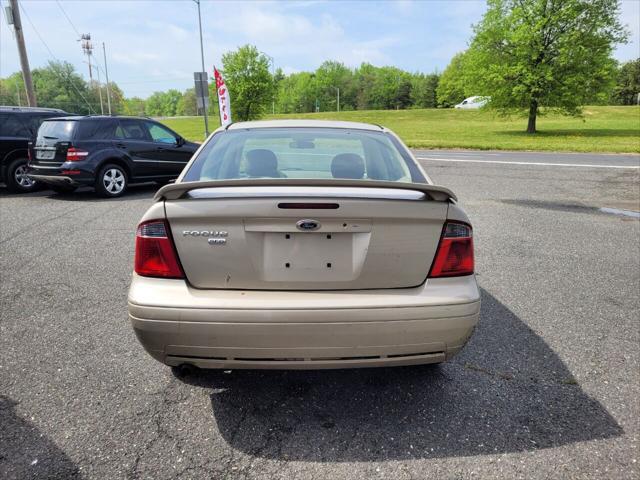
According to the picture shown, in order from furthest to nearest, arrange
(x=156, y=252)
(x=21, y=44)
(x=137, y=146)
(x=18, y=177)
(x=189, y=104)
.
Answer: (x=189, y=104) → (x=21, y=44) → (x=18, y=177) → (x=137, y=146) → (x=156, y=252)

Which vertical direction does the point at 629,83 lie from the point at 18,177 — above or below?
above

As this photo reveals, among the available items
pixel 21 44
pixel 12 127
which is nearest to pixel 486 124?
pixel 21 44

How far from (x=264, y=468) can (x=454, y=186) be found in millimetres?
10034

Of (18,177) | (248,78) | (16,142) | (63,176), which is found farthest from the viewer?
(248,78)

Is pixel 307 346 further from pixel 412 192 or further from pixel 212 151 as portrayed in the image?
pixel 212 151

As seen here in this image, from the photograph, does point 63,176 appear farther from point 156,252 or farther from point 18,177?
point 156,252

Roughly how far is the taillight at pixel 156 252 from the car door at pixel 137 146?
853 centimetres

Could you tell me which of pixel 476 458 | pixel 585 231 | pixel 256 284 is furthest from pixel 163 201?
pixel 585 231

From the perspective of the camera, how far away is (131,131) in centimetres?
1034

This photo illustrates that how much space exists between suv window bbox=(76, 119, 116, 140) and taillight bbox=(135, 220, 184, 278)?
27.2 ft

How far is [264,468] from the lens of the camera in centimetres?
221

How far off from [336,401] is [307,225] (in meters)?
1.15

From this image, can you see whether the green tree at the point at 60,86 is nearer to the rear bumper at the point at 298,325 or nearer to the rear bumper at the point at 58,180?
the rear bumper at the point at 58,180

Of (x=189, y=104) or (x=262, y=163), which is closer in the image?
(x=262, y=163)
